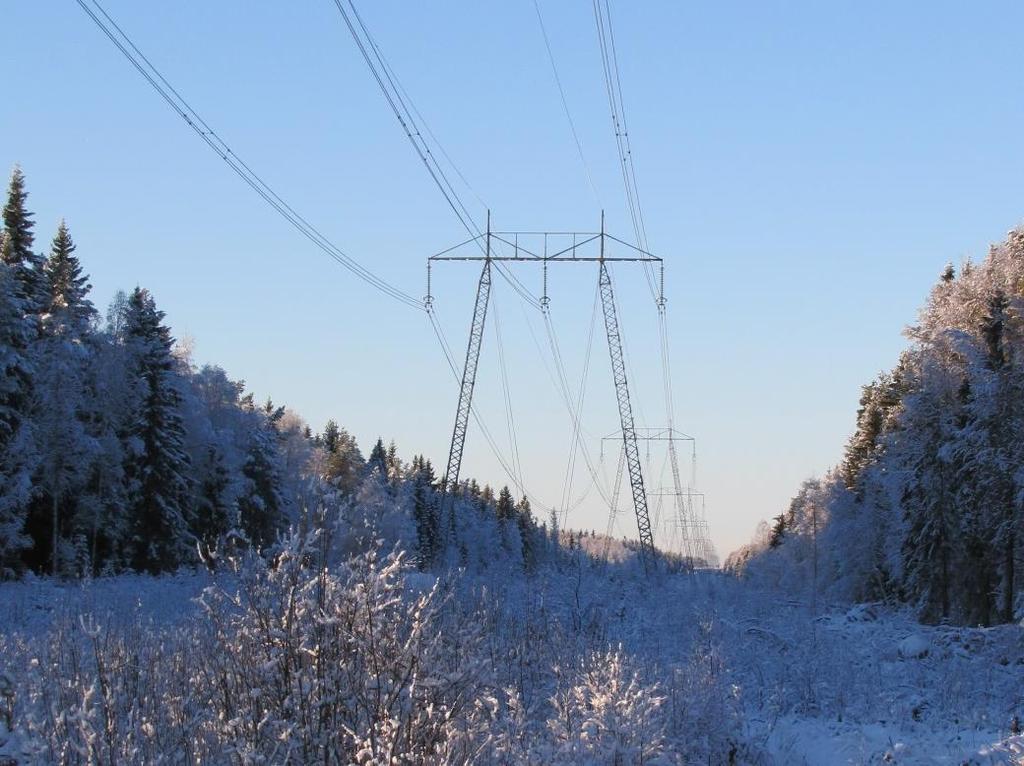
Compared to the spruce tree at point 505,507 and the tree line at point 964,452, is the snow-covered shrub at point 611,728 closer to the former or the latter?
the tree line at point 964,452

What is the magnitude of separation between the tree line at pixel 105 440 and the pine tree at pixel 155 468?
0.06m

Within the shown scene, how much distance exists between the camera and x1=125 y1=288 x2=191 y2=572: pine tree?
152ft

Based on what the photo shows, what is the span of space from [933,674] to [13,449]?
98.1 ft

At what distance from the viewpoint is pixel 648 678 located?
585 inches

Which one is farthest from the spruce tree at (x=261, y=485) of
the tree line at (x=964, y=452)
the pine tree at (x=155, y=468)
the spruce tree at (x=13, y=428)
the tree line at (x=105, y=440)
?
the tree line at (x=964, y=452)

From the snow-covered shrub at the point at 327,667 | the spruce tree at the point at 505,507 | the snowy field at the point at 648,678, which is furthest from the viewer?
the spruce tree at the point at 505,507

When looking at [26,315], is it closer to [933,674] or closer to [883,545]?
[933,674]

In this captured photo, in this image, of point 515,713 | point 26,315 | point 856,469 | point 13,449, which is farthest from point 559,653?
point 856,469

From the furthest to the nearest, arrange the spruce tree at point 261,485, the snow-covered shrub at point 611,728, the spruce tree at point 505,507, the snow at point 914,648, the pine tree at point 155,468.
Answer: the spruce tree at point 505,507
the spruce tree at point 261,485
the pine tree at point 155,468
the snow at point 914,648
the snow-covered shrub at point 611,728

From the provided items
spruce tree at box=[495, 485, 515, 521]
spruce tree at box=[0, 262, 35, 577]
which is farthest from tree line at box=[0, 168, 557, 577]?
spruce tree at box=[495, 485, 515, 521]

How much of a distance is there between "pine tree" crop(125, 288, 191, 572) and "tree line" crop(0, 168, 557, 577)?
58 millimetres

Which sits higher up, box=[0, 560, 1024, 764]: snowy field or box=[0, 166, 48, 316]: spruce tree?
box=[0, 166, 48, 316]: spruce tree

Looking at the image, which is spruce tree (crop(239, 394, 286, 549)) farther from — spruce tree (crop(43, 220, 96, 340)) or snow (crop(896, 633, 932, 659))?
snow (crop(896, 633, 932, 659))

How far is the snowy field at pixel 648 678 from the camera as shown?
984cm
